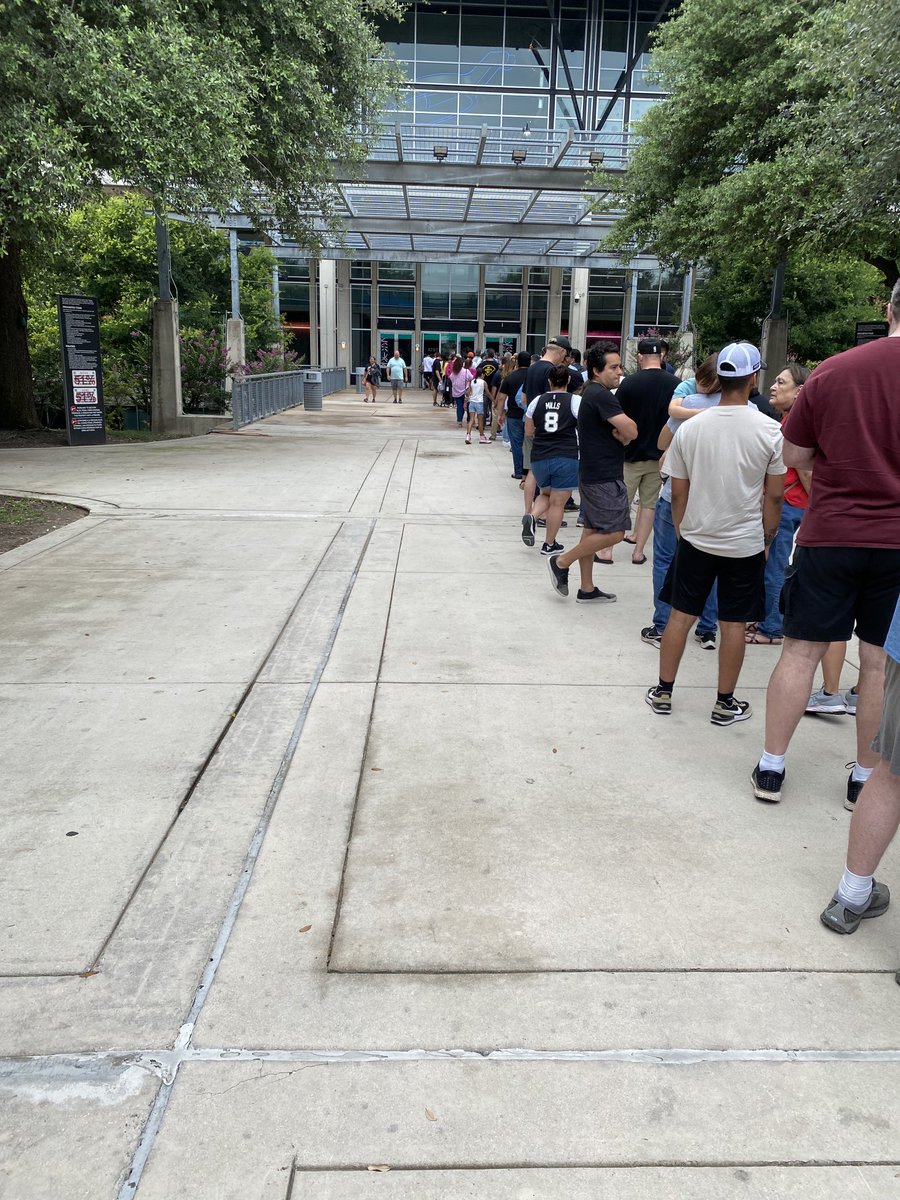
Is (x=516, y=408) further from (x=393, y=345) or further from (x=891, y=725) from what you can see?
(x=393, y=345)

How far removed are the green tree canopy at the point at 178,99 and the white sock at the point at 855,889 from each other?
9.78m

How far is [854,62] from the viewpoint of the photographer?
1067cm

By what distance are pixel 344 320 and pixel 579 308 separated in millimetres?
11336

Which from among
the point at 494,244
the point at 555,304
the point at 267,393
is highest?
the point at 494,244

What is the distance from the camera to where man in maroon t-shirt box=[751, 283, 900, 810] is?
130 inches

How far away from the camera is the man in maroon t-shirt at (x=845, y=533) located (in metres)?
3.31

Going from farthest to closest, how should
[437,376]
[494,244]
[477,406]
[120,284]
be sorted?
[437,376] < [494,244] < [120,284] < [477,406]

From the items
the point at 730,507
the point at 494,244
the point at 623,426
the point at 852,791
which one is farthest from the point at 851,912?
the point at 494,244

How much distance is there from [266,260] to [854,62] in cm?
1869

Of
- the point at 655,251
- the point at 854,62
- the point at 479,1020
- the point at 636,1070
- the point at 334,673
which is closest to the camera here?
the point at 636,1070

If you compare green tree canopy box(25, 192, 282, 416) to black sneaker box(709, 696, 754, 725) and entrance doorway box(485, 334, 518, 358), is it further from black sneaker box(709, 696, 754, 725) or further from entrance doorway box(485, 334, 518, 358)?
entrance doorway box(485, 334, 518, 358)

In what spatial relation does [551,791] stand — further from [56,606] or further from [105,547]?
[105,547]

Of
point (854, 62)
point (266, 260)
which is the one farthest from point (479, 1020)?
point (266, 260)

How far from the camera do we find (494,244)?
33219 millimetres
